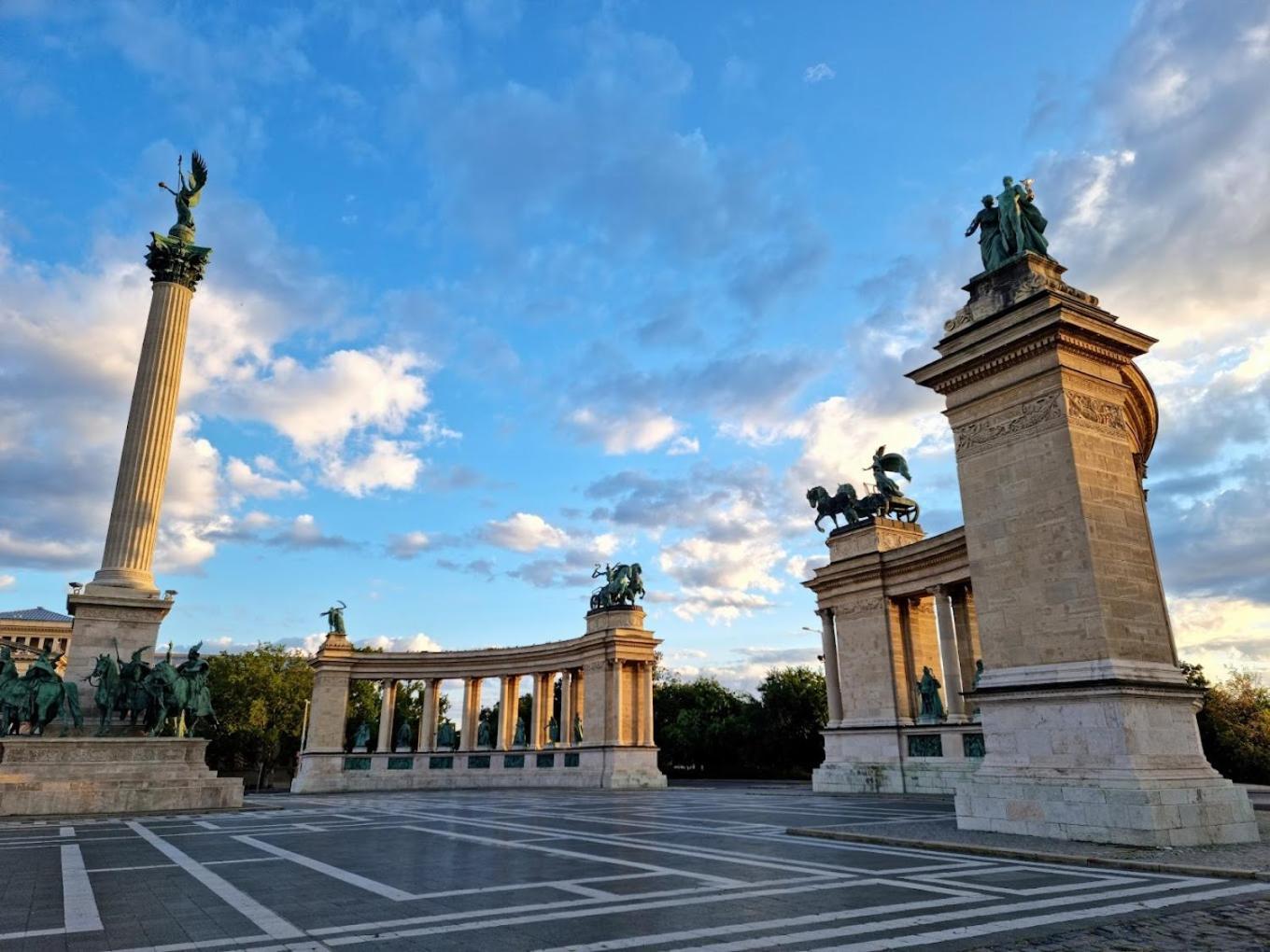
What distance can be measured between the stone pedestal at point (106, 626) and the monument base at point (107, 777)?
2.23 metres

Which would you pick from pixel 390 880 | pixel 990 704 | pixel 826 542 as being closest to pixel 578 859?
pixel 390 880

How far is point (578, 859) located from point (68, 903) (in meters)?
7.57

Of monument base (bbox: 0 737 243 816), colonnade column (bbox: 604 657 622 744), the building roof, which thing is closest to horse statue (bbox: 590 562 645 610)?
colonnade column (bbox: 604 657 622 744)

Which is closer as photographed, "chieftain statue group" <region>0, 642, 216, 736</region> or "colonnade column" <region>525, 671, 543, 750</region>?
"chieftain statue group" <region>0, 642, 216, 736</region>

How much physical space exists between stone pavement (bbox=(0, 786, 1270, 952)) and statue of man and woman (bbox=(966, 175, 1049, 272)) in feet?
47.0

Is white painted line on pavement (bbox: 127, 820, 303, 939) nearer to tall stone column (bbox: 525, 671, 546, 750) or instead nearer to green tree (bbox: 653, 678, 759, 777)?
tall stone column (bbox: 525, 671, 546, 750)

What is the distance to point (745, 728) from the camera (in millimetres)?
65938

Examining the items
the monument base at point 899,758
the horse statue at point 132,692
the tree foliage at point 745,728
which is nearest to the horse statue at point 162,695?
the horse statue at point 132,692

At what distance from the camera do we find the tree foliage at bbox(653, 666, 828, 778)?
64062 mm

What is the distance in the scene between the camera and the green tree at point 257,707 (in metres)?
72.4

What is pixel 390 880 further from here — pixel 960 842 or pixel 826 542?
pixel 826 542

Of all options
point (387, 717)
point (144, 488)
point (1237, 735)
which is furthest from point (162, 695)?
point (1237, 735)

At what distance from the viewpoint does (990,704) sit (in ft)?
55.2

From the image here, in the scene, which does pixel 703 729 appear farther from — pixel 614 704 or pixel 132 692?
pixel 132 692
